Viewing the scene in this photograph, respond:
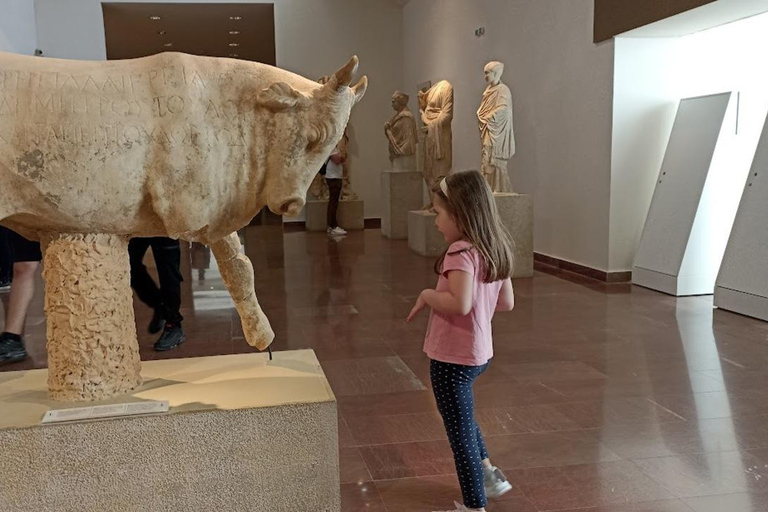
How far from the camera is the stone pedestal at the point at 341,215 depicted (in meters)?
14.2

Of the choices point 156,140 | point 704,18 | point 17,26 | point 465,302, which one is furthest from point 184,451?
point 17,26

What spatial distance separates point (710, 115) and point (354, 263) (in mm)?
4585

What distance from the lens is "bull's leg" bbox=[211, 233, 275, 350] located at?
2.42m

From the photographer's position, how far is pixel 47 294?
2.17 m

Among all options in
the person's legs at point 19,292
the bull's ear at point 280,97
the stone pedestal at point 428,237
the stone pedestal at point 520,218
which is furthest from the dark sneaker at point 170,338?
the stone pedestal at point 428,237

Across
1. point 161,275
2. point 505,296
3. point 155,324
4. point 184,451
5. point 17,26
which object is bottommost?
point 155,324

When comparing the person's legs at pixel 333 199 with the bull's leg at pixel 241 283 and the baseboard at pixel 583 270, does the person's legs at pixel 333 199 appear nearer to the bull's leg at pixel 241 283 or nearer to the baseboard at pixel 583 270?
the baseboard at pixel 583 270

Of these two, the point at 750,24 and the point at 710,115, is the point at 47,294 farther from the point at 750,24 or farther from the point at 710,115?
the point at 750,24

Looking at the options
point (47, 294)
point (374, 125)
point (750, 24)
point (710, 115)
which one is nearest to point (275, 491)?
point (47, 294)

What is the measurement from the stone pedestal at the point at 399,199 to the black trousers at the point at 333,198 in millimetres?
1048

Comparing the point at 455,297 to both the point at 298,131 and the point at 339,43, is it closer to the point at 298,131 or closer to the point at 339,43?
the point at 298,131

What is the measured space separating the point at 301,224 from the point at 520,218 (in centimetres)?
759

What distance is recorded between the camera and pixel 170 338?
523cm

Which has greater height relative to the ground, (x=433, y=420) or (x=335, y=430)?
(x=335, y=430)
